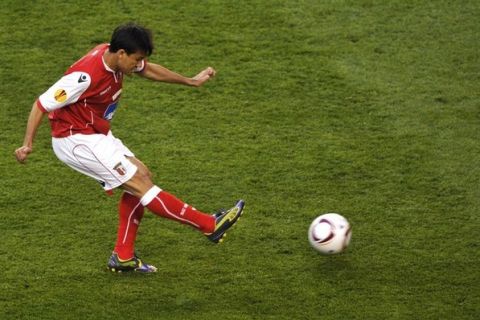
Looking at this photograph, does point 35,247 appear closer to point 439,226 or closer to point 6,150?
point 6,150

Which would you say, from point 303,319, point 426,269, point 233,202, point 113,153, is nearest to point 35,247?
point 113,153

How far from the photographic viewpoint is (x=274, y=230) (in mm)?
8086

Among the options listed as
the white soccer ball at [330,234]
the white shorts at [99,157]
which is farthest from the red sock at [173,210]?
the white soccer ball at [330,234]

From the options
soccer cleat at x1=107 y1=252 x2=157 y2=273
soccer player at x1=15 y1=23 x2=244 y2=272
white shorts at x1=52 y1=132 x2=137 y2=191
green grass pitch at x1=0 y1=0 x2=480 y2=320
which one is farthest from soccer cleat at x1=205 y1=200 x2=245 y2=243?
white shorts at x1=52 y1=132 x2=137 y2=191

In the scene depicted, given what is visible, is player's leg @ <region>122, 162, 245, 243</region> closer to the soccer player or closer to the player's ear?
the soccer player

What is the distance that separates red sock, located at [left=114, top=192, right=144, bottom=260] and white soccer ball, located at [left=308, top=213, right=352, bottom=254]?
125 cm

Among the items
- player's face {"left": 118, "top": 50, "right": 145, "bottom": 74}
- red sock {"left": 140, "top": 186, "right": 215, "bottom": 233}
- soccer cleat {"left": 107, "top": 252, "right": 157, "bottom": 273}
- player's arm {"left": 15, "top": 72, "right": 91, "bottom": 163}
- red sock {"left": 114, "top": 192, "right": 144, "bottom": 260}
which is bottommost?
soccer cleat {"left": 107, "top": 252, "right": 157, "bottom": 273}

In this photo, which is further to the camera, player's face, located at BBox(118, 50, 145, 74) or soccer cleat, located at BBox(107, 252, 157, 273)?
soccer cleat, located at BBox(107, 252, 157, 273)

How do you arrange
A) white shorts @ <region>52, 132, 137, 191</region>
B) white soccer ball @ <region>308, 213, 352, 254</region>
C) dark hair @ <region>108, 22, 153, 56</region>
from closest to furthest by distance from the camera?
dark hair @ <region>108, 22, 153, 56</region>
white shorts @ <region>52, 132, 137, 191</region>
white soccer ball @ <region>308, 213, 352, 254</region>

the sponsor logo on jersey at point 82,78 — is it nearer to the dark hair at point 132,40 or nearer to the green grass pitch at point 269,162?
the dark hair at point 132,40

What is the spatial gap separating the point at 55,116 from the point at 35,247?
3.60 feet

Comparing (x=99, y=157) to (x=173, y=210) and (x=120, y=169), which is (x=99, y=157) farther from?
(x=173, y=210)

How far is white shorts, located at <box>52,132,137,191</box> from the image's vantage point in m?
7.26

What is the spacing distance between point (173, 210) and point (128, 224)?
0.40 meters
